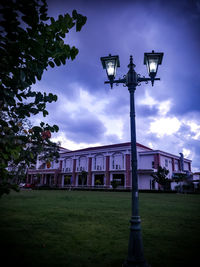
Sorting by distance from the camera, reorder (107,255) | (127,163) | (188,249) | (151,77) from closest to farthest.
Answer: (107,255), (188,249), (151,77), (127,163)

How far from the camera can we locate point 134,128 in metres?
4.41

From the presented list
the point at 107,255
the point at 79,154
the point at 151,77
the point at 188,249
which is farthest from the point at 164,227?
the point at 79,154

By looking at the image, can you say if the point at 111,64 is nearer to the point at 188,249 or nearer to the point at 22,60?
the point at 22,60

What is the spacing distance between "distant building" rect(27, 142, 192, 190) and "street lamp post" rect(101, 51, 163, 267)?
33368 millimetres

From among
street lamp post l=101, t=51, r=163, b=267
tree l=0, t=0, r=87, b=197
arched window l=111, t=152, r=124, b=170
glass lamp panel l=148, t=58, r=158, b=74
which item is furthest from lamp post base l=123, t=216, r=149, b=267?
arched window l=111, t=152, r=124, b=170

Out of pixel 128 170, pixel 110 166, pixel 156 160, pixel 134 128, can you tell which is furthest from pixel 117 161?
pixel 134 128

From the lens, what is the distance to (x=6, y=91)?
87.5 inches

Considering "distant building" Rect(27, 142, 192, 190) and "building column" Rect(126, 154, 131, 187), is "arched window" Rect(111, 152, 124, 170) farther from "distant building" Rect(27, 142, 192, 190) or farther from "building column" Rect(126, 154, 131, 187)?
"building column" Rect(126, 154, 131, 187)

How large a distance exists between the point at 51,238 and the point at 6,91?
4.46m

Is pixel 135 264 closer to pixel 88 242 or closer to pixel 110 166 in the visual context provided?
pixel 88 242

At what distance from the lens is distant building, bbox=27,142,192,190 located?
130 feet

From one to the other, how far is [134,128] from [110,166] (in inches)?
1580

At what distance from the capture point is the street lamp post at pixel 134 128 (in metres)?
3.58

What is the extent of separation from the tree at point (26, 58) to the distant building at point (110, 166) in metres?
35.0
